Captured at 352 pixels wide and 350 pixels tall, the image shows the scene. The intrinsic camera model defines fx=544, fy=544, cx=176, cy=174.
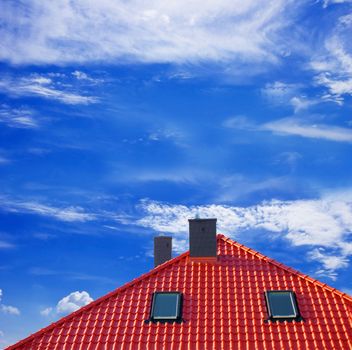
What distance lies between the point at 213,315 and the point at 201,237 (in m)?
4.04

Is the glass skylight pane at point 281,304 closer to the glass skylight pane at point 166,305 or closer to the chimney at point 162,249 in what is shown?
the glass skylight pane at point 166,305

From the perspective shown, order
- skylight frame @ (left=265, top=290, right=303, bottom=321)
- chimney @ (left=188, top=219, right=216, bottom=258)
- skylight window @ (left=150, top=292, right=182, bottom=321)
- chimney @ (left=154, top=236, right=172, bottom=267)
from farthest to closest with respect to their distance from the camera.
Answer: chimney @ (left=154, top=236, right=172, bottom=267), chimney @ (left=188, top=219, right=216, bottom=258), skylight window @ (left=150, top=292, right=182, bottom=321), skylight frame @ (left=265, top=290, right=303, bottom=321)

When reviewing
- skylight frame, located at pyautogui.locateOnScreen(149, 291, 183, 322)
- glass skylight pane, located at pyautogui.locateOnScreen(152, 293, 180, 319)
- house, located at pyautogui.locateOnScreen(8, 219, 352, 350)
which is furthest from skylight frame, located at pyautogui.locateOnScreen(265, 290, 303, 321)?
glass skylight pane, located at pyautogui.locateOnScreen(152, 293, 180, 319)

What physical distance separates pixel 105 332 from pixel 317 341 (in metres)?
6.51

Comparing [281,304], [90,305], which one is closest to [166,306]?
[90,305]

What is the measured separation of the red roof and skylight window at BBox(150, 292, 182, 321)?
0.24 m

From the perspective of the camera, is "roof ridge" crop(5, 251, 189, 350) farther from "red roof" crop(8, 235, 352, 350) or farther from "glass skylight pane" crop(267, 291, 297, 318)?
"glass skylight pane" crop(267, 291, 297, 318)

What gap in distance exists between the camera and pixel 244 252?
838 inches

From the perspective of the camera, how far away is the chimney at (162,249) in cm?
2422

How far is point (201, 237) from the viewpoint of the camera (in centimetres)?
2089

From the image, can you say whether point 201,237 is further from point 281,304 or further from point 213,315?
point 281,304

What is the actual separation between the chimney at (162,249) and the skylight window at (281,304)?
6944 millimetres

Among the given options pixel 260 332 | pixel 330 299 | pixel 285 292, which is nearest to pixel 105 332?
pixel 260 332

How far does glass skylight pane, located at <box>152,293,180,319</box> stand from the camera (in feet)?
57.3
